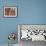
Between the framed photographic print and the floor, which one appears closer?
the floor

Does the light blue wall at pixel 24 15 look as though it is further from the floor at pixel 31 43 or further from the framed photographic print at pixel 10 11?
the floor at pixel 31 43

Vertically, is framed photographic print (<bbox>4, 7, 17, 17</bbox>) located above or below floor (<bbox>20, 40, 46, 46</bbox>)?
above

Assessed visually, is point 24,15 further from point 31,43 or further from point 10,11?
point 31,43

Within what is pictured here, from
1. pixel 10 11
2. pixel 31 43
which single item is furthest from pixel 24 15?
pixel 31 43

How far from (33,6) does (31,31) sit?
2.31 feet

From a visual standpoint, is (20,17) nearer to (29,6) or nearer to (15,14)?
(15,14)

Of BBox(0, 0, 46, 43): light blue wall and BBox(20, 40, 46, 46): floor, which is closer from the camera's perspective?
BBox(20, 40, 46, 46): floor

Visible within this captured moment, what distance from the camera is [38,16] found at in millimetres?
3758

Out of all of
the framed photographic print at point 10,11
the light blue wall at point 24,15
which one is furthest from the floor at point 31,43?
the framed photographic print at point 10,11

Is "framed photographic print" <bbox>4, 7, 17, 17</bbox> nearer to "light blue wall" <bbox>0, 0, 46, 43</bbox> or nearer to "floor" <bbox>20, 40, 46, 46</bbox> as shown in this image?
"light blue wall" <bbox>0, 0, 46, 43</bbox>

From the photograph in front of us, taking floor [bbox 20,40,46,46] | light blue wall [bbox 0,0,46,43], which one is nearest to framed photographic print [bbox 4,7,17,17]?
light blue wall [bbox 0,0,46,43]

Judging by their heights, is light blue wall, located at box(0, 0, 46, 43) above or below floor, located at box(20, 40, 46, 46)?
above

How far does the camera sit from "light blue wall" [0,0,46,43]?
372cm

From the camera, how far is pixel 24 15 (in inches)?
147
